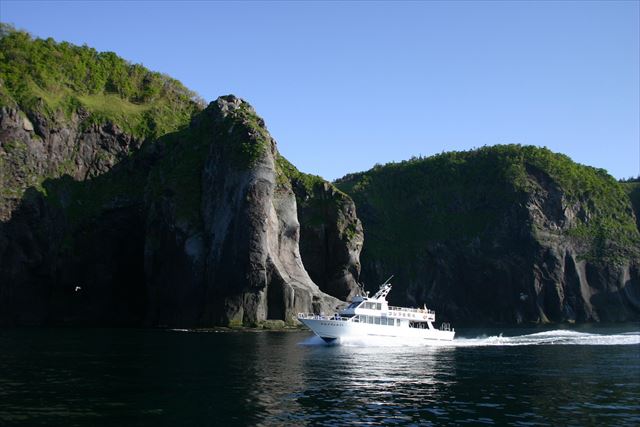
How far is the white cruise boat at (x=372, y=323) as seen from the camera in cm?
8162

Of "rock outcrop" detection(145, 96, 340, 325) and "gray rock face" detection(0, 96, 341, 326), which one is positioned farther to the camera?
"gray rock face" detection(0, 96, 341, 326)

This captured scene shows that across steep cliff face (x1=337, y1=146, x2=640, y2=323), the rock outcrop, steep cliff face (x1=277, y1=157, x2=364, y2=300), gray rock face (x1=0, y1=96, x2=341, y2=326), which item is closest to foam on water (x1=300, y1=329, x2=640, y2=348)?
the rock outcrop

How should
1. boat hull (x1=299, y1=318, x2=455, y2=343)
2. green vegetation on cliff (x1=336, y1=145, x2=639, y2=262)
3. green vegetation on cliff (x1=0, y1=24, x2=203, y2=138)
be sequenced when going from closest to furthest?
boat hull (x1=299, y1=318, x2=455, y2=343) → green vegetation on cliff (x1=0, y1=24, x2=203, y2=138) → green vegetation on cliff (x1=336, y1=145, x2=639, y2=262)

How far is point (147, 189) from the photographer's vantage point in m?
129

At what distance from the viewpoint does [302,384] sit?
4538 centimetres

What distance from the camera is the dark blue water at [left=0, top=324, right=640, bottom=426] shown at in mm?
34219

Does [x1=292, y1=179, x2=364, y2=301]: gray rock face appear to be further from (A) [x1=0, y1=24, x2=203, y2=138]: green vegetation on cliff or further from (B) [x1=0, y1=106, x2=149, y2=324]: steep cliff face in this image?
(A) [x1=0, y1=24, x2=203, y2=138]: green vegetation on cliff

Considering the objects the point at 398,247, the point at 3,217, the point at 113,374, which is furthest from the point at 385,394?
the point at 398,247

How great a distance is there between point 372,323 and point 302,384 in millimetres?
40007

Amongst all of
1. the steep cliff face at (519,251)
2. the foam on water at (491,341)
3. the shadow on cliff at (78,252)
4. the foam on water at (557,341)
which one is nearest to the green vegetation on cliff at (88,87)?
the shadow on cliff at (78,252)

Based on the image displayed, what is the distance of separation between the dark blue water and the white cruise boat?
500 cm

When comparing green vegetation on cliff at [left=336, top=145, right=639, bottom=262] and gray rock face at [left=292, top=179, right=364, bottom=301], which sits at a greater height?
green vegetation on cliff at [left=336, top=145, right=639, bottom=262]

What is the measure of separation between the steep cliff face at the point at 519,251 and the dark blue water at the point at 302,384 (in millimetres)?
95453

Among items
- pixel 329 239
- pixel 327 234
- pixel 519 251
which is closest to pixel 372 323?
pixel 329 239
